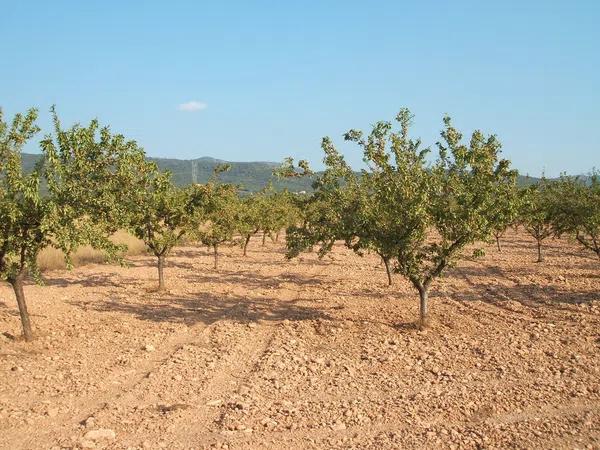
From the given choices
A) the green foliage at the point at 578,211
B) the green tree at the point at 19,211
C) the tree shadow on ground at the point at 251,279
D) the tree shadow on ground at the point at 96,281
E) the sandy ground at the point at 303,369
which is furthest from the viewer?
the green foliage at the point at 578,211

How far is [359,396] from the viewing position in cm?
1038

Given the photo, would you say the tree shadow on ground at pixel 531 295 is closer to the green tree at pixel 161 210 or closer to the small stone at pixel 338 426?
the small stone at pixel 338 426

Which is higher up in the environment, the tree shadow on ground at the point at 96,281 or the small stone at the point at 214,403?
the tree shadow on ground at the point at 96,281

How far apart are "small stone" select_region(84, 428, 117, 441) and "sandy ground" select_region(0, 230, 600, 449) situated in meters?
0.03

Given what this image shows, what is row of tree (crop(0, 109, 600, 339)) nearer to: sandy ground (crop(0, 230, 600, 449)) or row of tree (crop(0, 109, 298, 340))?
row of tree (crop(0, 109, 298, 340))

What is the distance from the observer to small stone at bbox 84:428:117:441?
337 inches

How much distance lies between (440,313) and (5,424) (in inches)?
511

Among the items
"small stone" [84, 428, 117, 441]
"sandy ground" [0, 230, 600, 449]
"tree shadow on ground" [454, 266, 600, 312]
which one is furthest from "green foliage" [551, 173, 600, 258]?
"small stone" [84, 428, 117, 441]

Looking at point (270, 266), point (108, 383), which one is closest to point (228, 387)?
point (108, 383)

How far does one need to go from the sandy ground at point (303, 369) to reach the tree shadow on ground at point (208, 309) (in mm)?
114

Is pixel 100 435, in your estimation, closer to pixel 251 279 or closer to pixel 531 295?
pixel 531 295

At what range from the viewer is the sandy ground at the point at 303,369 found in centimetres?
882

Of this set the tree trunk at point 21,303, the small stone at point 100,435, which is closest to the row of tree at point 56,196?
the tree trunk at point 21,303

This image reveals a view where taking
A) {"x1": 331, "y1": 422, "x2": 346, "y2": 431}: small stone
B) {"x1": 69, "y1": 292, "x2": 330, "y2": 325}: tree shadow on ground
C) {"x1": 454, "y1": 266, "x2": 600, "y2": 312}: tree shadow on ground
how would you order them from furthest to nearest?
{"x1": 454, "y1": 266, "x2": 600, "y2": 312}: tree shadow on ground → {"x1": 69, "y1": 292, "x2": 330, "y2": 325}: tree shadow on ground → {"x1": 331, "y1": 422, "x2": 346, "y2": 431}: small stone
